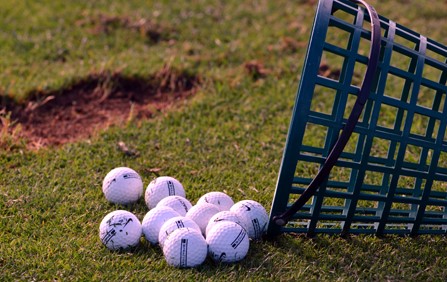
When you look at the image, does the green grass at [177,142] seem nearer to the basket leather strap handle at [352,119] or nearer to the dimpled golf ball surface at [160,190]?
the dimpled golf ball surface at [160,190]

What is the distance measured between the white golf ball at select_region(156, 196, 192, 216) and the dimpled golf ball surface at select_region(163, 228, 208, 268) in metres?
0.37

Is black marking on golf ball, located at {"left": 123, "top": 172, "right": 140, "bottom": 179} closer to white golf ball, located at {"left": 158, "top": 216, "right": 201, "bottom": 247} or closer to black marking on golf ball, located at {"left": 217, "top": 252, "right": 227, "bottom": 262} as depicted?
white golf ball, located at {"left": 158, "top": 216, "right": 201, "bottom": 247}

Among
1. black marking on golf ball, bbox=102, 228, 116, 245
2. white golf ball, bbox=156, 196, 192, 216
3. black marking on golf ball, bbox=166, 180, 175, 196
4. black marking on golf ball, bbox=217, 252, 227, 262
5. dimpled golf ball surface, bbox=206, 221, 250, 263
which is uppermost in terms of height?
black marking on golf ball, bbox=166, 180, 175, 196

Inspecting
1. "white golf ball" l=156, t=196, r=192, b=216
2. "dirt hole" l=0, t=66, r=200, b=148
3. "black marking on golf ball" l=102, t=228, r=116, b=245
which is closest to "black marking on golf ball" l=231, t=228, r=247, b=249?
"white golf ball" l=156, t=196, r=192, b=216

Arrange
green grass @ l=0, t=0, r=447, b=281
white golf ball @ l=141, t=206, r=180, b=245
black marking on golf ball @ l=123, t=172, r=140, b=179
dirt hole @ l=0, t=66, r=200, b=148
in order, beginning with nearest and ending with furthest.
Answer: green grass @ l=0, t=0, r=447, b=281
white golf ball @ l=141, t=206, r=180, b=245
black marking on golf ball @ l=123, t=172, r=140, b=179
dirt hole @ l=0, t=66, r=200, b=148

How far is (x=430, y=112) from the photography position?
3688 mm

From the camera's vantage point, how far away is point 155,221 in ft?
12.3

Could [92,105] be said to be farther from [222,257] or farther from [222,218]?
[222,257]

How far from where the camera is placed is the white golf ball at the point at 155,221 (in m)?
3.71

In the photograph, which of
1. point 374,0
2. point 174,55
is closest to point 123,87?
point 174,55

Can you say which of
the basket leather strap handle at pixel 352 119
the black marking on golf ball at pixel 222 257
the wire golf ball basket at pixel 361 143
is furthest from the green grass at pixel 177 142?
the basket leather strap handle at pixel 352 119

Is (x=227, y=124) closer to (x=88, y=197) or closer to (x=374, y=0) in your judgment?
(x=88, y=197)

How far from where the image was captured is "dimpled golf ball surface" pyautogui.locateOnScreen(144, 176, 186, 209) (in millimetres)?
4137

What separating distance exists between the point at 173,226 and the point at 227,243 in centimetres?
30
